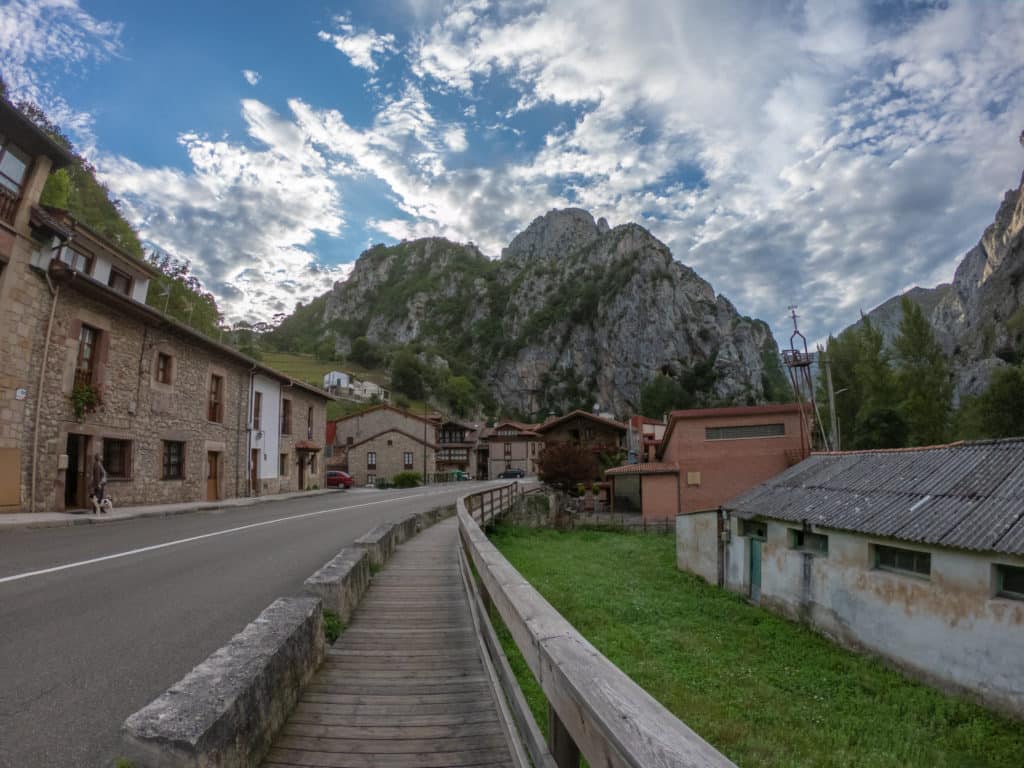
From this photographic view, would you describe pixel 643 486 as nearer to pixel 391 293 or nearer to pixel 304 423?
pixel 304 423

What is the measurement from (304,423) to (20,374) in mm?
19818

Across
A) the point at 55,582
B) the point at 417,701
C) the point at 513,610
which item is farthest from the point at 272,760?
A: the point at 55,582

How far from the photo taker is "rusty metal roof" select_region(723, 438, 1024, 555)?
961cm

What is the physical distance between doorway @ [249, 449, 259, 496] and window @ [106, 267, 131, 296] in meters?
8.48

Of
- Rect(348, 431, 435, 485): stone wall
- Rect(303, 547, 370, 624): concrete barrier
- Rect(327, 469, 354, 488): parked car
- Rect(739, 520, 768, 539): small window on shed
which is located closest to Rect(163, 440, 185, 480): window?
Rect(303, 547, 370, 624): concrete barrier

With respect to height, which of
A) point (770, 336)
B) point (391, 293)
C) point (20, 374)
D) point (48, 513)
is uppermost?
point (391, 293)

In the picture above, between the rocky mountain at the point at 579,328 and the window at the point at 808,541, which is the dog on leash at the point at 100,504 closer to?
the window at the point at 808,541

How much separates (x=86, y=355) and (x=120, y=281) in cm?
688

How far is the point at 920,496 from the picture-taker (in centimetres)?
1166

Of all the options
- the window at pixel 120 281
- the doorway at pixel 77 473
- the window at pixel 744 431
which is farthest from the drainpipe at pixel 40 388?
the window at pixel 744 431

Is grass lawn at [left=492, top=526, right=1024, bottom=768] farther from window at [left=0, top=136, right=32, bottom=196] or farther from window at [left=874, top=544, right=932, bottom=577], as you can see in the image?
window at [left=0, top=136, right=32, bottom=196]

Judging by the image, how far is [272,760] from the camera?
2938 millimetres

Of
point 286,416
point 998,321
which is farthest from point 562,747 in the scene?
point 998,321

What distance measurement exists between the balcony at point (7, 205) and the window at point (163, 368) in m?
6.43
